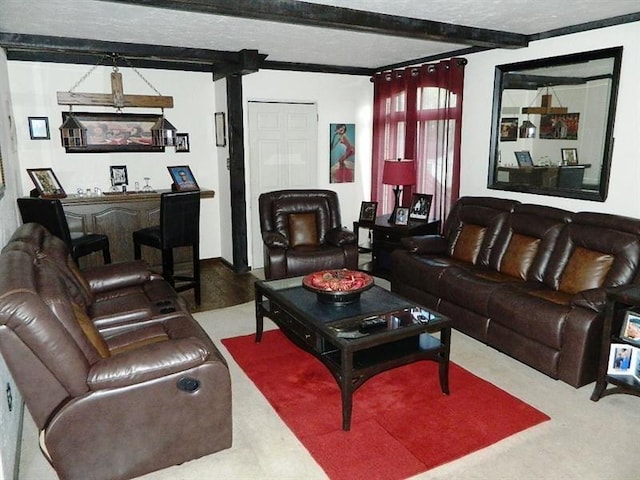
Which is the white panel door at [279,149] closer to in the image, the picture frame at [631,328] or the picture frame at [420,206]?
the picture frame at [420,206]

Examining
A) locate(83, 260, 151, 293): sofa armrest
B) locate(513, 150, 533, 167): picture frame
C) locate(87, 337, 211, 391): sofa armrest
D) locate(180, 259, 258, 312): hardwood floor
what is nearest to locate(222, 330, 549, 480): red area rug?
locate(87, 337, 211, 391): sofa armrest

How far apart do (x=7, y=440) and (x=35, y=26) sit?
124 inches

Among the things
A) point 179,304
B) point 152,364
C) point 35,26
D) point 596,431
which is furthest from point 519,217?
point 35,26

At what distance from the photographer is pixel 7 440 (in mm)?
2174

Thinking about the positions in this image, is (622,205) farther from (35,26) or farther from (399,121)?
(35,26)

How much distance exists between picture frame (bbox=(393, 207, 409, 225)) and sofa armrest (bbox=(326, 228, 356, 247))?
1.71 ft

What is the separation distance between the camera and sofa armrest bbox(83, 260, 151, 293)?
3492 millimetres

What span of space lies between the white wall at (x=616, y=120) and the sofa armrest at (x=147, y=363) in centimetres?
325

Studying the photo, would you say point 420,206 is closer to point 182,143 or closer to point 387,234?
point 387,234

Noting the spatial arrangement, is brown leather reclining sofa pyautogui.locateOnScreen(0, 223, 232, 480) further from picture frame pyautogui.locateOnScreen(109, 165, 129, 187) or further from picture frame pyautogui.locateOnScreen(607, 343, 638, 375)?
picture frame pyautogui.locateOnScreen(109, 165, 129, 187)

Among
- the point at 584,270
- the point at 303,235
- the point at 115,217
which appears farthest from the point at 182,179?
the point at 584,270

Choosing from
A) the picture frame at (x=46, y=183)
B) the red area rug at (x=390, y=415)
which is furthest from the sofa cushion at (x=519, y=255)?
the picture frame at (x=46, y=183)

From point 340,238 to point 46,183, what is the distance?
10.0 feet

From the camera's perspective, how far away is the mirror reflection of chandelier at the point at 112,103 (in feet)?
15.4
